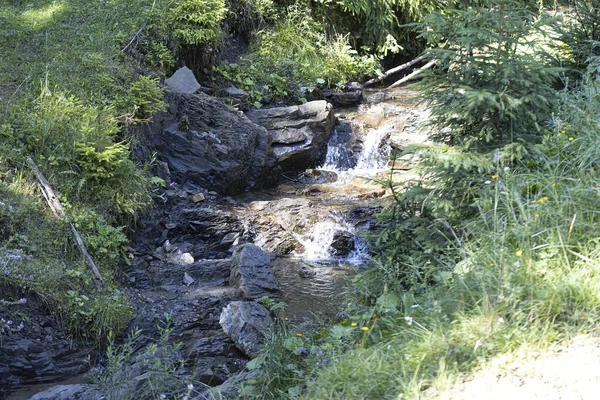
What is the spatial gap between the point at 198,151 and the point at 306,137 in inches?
83.3

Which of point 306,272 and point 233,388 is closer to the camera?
point 233,388

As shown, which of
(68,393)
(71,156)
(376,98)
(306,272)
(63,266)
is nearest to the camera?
(68,393)

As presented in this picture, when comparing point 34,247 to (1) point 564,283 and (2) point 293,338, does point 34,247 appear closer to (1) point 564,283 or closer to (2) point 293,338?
(2) point 293,338

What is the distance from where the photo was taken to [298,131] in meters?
10.9

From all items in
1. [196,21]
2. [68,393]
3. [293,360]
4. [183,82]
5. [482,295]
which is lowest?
[68,393]

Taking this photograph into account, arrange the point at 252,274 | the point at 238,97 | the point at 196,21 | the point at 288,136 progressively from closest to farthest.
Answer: the point at 252,274 < the point at 196,21 < the point at 288,136 < the point at 238,97

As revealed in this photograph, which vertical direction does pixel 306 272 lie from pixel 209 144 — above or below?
below

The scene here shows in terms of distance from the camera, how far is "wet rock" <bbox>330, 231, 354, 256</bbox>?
8.58 m

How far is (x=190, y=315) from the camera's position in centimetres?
646

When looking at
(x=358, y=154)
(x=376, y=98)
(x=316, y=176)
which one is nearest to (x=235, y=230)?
(x=316, y=176)

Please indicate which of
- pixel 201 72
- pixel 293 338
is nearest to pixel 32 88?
pixel 201 72

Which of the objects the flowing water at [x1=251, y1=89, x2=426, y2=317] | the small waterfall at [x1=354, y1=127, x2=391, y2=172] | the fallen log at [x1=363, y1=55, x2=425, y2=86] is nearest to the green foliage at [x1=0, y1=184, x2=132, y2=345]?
the flowing water at [x1=251, y1=89, x2=426, y2=317]

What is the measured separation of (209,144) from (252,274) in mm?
3228

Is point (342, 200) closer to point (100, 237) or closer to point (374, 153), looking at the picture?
point (374, 153)
